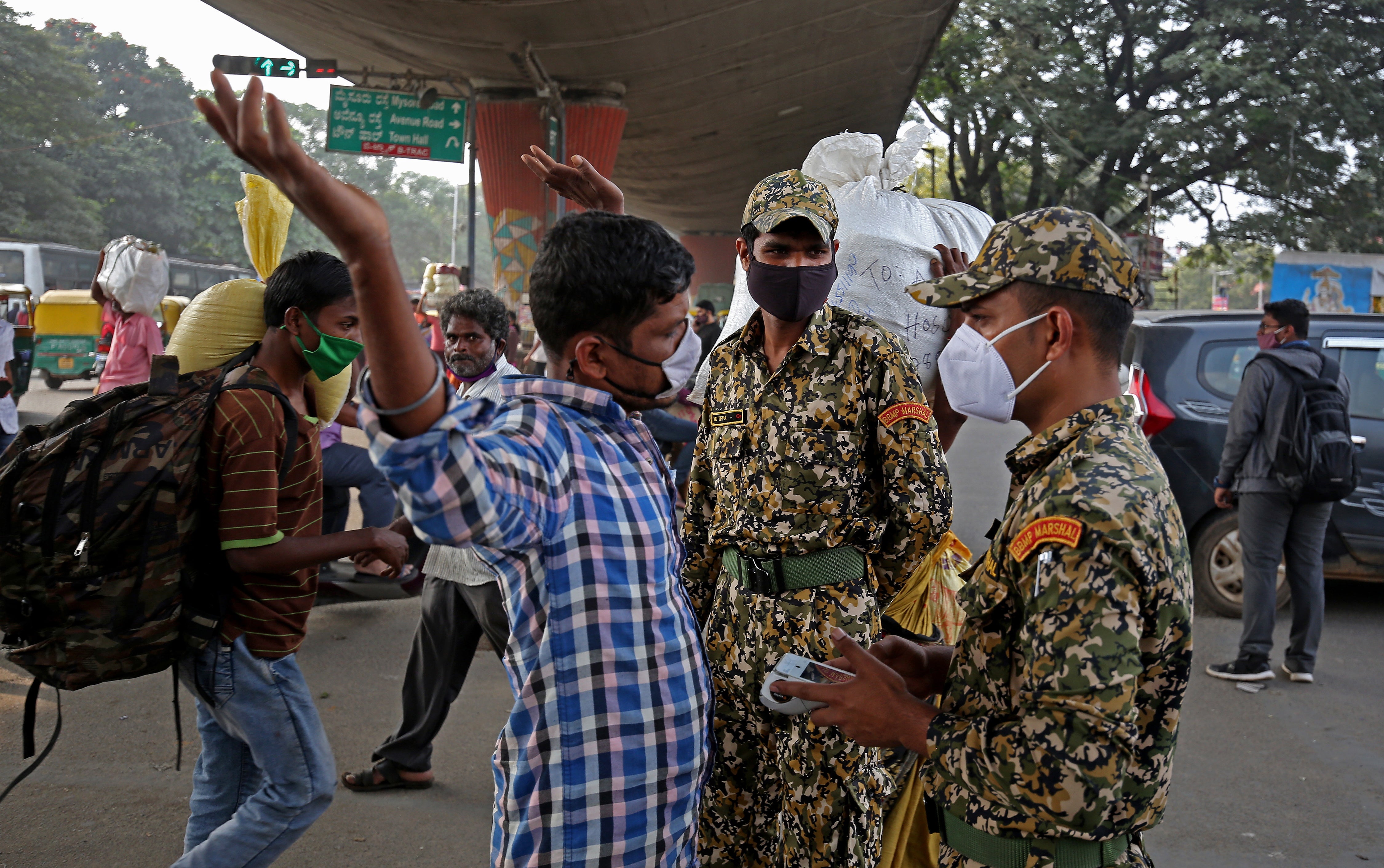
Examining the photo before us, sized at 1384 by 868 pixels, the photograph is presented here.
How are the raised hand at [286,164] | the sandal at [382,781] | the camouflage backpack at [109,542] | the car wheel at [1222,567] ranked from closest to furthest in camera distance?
the raised hand at [286,164] → the camouflage backpack at [109,542] → the sandal at [382,781] → the car wheel at [1222,567]

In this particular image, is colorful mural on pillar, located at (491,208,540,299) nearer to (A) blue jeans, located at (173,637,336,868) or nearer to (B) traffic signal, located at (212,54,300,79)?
(B) traffic signal, located at (212,54,300,79)

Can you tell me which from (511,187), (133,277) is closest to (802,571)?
(133,277)

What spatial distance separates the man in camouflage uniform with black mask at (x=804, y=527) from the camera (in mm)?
2436

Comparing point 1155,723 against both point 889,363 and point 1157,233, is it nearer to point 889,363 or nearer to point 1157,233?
point 889,363

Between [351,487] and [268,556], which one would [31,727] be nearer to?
[268,556]

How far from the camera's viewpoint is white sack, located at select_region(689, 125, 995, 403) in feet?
10.1

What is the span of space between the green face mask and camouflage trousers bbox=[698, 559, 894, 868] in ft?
3.73

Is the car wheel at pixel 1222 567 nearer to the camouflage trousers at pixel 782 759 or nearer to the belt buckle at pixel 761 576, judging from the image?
the camouflage trousers at pixel 782 759

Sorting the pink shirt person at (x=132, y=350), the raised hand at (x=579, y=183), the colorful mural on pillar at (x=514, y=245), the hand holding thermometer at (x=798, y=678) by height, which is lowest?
the hand holding thermometer at (x=798, y=678)

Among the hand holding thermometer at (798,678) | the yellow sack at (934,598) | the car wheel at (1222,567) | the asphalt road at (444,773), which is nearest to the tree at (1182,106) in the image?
the car wheel at (1222,567)

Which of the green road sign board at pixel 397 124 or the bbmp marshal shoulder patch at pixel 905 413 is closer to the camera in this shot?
the bbmp marshal shoulder patch at pixel 905 413

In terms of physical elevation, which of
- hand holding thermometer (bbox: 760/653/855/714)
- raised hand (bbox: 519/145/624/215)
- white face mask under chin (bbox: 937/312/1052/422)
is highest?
raised hand (bbox: 519/145/624/215)

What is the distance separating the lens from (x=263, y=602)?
231 cm

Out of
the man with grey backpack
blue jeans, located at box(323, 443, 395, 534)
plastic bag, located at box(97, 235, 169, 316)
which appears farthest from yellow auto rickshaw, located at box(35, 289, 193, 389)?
the man with grey backpack
